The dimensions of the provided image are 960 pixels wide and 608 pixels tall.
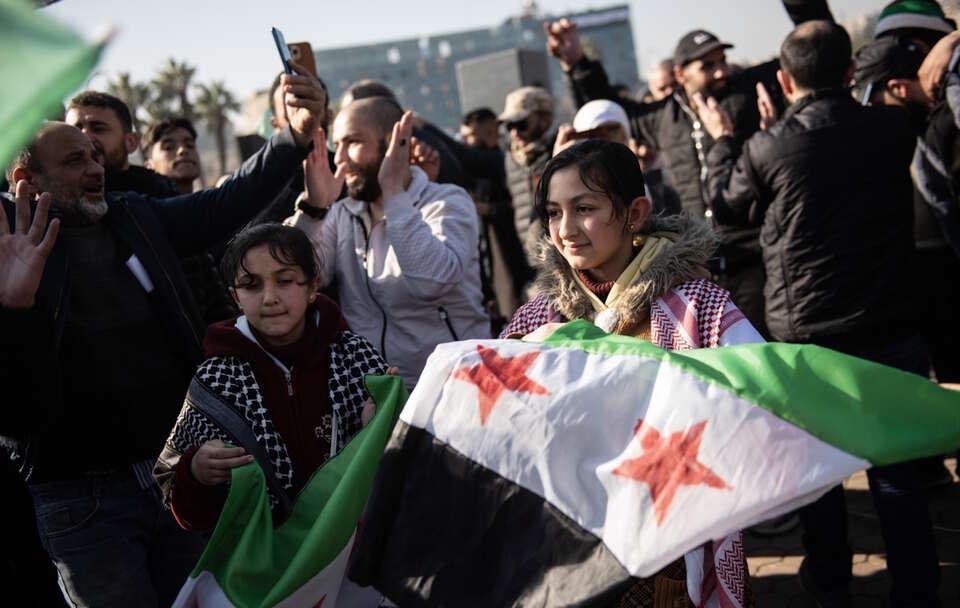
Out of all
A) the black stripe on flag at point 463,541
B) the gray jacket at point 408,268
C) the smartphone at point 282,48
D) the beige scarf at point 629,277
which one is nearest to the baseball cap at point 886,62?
the gray jacket at point 408,268

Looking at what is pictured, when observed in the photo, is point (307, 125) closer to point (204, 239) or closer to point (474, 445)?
point (204, 239)

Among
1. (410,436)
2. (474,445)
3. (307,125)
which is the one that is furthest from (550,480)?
(307,125)

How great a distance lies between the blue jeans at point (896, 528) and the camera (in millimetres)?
3373

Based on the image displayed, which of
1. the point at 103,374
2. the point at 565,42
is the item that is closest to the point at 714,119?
the point at 565,42

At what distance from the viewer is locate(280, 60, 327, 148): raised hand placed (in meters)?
3.28

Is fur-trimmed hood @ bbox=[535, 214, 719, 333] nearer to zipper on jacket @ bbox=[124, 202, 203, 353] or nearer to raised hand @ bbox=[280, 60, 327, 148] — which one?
raised hand @ bbox=[280, 60, 327, 148]

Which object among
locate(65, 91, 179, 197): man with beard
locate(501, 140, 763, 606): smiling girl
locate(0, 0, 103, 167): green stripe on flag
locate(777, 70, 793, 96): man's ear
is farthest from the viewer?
locate(65, 91, 179, 197): man with beard

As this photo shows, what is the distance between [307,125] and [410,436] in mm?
1579

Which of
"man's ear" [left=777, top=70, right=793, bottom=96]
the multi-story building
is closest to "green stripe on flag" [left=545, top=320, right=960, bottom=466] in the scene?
"man's ear" [left=777, top=70, right=793, bottom=96]

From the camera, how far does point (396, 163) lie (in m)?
3.58

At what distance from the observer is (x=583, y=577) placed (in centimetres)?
195

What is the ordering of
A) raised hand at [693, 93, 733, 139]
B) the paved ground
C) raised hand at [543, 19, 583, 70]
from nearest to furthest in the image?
the paved ground → raised hand at [693, 93, 733, 139] → raised hand at [543, 19, 583, 70]

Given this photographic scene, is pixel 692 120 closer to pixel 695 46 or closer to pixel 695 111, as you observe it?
pixel 695 111

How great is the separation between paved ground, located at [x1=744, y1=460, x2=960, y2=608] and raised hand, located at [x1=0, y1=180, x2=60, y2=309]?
11.2ft
